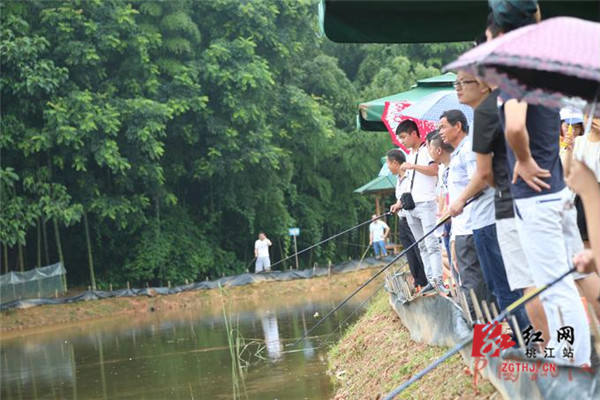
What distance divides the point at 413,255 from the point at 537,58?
5685mm

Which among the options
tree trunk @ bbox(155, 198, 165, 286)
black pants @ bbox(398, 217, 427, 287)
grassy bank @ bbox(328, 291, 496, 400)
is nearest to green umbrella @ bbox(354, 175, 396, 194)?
tree trunk @ bbox(155, 198, 165, 286)

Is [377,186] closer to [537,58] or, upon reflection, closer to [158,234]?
[158,234]

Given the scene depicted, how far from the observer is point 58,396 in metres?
11.2

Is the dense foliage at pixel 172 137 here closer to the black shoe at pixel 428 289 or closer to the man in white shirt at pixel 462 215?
the black shoe at pixel 428 289

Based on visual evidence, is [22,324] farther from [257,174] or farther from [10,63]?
[257,174]

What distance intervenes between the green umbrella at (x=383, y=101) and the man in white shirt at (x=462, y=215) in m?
6.53

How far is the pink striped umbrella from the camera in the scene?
3.76 meters

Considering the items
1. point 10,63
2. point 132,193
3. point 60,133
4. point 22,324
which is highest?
point 10,63

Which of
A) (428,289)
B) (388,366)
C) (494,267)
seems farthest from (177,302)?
(494,267)

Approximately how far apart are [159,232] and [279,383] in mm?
19344

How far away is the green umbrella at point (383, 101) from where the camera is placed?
13383 millimetres

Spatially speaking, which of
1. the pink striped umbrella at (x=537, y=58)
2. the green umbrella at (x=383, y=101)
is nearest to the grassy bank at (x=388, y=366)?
the pink striped umbrella at (x=537, y=58)

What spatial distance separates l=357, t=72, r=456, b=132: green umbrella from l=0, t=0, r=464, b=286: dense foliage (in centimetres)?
1197

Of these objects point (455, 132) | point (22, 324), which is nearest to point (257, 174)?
point (22, 324)
